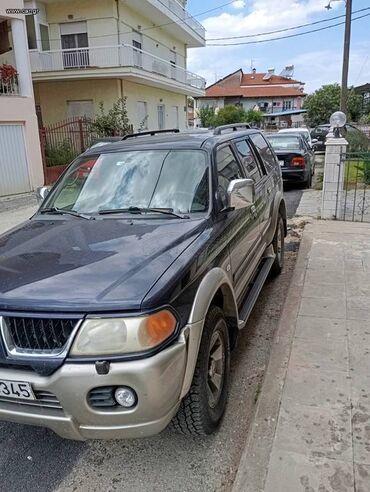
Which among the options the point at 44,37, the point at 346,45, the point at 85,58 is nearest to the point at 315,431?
the point at 346,45

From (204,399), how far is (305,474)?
63cm

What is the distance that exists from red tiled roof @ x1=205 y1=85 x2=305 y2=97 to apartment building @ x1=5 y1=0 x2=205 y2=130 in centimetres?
4637

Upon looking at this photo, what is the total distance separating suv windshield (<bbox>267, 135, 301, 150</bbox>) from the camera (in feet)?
39.6

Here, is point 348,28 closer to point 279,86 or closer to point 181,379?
point 181,379

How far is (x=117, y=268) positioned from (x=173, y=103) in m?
27.5

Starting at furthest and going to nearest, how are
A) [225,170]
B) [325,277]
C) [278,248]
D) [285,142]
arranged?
1. [285,142]
2. [278,248]
3. [325,277]
4. [225,170]

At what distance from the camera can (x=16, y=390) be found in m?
2.07

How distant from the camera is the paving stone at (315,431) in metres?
2.41

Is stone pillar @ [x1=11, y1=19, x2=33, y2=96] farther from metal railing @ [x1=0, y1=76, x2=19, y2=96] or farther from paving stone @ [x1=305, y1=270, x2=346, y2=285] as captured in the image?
paving stone @ [x1=305, y1=270, x2=346, y2=285]

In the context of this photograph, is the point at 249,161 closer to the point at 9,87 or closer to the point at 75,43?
the point at 9,87

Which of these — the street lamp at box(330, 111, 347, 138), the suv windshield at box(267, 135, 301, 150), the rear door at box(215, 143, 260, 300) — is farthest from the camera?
the suv windshield at box(267, 135, 301, 150)

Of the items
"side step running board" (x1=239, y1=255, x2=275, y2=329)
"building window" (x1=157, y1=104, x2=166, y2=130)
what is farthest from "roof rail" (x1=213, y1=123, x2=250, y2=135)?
"building window" (x1=157, y1=104, x2=166, y2=130)

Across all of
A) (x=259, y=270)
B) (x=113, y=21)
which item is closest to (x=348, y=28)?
(x=113, y=21)

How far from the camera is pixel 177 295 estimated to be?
86.2 inches
